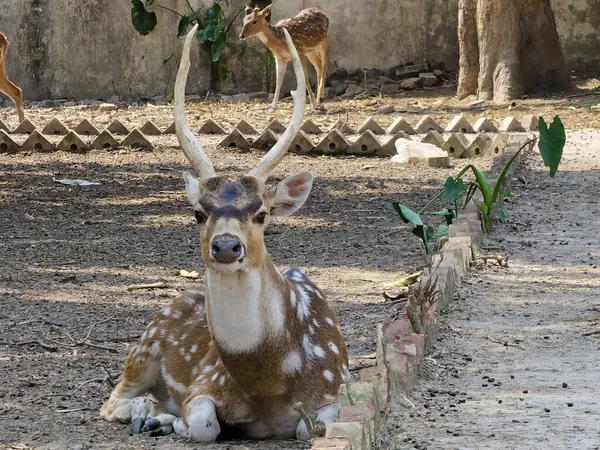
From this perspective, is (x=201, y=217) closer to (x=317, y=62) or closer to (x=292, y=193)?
(x=292, y=193)

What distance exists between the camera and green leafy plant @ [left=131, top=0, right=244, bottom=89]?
63.4 feet

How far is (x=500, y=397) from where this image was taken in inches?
193

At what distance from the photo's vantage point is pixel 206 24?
19547 millimetres

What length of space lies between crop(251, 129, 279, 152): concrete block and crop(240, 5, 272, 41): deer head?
16.6ft

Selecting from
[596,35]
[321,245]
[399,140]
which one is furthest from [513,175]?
[596,35]

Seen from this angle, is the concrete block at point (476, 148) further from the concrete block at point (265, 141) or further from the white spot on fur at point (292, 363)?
the white spot on fur at point (292, 363)

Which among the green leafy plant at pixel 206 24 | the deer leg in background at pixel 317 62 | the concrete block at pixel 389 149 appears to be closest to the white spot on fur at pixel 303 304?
the concrete block at pixel 389 149

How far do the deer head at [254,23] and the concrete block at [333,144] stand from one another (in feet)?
18.0

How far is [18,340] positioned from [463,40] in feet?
39.3

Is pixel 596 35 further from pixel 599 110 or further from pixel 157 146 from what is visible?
pixel 157 146

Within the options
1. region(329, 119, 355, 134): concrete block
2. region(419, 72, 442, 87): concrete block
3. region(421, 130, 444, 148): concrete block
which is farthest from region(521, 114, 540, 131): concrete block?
region(419, 72, 442, 87): concrete block

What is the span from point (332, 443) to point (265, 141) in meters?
9.69

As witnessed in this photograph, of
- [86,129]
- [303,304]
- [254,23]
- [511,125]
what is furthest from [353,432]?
[254,23]

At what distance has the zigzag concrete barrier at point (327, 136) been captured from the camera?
Result: 12547 millimetres
